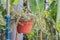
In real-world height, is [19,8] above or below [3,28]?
above

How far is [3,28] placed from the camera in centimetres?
173

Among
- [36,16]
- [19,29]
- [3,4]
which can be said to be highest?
[3,4]

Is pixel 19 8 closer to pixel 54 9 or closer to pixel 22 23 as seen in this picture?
pixel 22 23

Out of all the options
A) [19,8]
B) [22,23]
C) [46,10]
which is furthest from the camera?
[46,10]

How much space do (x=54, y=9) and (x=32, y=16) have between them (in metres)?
0.24

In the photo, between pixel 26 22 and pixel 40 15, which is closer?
pixel 26 22

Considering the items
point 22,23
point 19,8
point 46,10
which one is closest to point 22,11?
point 19,8

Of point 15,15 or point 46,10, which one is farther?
point 46,10

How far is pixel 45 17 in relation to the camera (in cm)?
180

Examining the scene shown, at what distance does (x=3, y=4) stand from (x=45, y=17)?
1.44 ft

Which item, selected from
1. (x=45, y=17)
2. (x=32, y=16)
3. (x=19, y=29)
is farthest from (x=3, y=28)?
(x=45, y=17)

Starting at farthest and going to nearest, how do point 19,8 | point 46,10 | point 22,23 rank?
point 46,10 < point 19,8 < point 22,23

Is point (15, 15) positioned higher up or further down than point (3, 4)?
further down

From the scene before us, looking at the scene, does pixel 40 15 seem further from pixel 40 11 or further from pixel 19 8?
pixel 19 8
